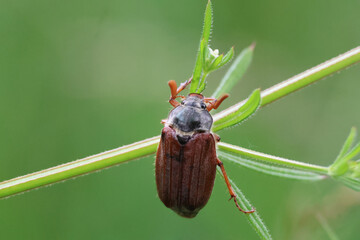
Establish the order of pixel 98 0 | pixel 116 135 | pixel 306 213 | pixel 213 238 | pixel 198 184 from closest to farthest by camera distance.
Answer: pixel 198 184
pixel 306 213
pixel 213 238
pixel 116 135
pixel 98 0

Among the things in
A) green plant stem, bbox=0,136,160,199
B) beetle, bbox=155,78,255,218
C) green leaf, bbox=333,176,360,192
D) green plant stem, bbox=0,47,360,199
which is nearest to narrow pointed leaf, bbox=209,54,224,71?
beetle, bbox=155,78,255,218

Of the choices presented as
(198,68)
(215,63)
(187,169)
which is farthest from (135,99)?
(215,63)

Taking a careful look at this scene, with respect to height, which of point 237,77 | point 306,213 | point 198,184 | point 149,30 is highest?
point 149,30

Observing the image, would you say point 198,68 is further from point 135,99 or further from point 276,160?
point 135,99

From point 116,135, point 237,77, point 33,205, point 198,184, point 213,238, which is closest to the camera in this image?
point 198,184

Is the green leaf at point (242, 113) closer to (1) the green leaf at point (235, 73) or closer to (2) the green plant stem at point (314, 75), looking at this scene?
(2) the green plant stem at point (314, 75)

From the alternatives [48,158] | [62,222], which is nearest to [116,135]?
[48,158]

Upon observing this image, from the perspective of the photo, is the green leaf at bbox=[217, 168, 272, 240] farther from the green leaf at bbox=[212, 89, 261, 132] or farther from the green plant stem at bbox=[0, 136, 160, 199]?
the green plant stem at bbox=[0, 136, 160, 199]

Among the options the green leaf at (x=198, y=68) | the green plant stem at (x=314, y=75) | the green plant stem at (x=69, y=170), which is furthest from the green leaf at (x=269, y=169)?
the green plant stem at (x=69, y=170)

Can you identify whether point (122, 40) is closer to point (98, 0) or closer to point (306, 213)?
point (98, 0)
